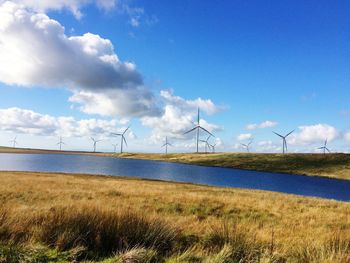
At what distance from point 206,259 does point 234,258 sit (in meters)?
0.82

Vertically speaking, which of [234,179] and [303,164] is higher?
[303,164]

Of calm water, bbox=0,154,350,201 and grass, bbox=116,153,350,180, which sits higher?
grass, bbox=116,153,350,180

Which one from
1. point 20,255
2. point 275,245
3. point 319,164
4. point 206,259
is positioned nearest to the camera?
point 20,255

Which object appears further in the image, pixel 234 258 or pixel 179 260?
pixel 234 258

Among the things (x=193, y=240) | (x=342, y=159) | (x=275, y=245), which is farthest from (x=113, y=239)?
(x=342, y=159)

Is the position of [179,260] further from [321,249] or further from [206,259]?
[321,249]

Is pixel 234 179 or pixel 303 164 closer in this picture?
pixel 234 179

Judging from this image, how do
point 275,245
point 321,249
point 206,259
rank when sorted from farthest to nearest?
point 275,245 → point 321,249 → point 206,259

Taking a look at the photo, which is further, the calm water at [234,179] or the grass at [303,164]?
the grass at [303,164]

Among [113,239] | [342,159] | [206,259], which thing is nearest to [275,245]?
[206,259]

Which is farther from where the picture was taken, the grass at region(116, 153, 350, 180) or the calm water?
the grass at region(116, 153, 350, 180)

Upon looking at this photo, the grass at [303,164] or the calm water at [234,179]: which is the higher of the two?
the grass at [303,164]

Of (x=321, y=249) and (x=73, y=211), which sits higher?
(x=73, y=211)

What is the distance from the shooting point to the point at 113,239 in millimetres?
9141
